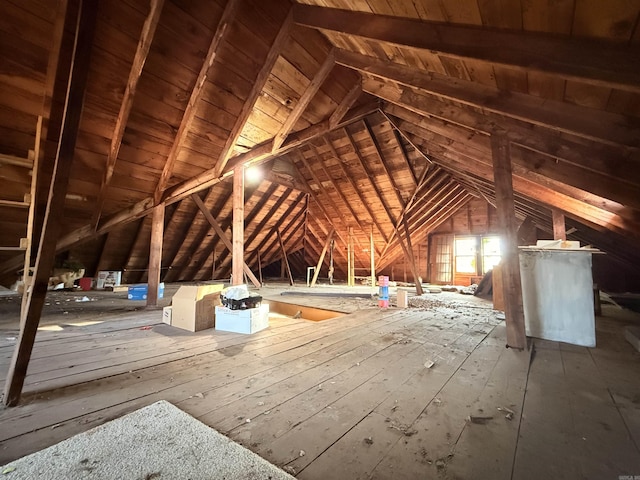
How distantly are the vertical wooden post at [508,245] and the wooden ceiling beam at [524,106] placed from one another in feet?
1.61

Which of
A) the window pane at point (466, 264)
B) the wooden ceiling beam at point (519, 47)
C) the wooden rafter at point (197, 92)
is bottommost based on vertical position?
the window pane at point (466, 264)

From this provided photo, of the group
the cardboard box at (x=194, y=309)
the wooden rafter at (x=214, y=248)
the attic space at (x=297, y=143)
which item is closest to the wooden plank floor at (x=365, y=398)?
the attic space at (x=297, y=143)

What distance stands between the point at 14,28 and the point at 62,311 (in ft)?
12.0

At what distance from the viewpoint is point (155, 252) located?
4.28 m

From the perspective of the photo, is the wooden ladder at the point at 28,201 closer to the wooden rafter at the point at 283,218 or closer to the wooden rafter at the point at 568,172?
the wooden rafter at the point at 568,172

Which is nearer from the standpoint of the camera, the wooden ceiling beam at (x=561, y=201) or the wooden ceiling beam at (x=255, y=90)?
the wooden ceiling beam at (x=255, y=90)

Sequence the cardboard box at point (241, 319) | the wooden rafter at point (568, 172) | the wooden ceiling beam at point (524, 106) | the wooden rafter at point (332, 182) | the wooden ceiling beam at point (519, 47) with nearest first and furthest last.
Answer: the wooden ceiling beam at point (519, 47) < the wooden ceiling beam at point (524, 106) < the wooden rafter at point (568, 172) < the cardboard box at point (241, 319) < the wooden rafter at point (332, 182)

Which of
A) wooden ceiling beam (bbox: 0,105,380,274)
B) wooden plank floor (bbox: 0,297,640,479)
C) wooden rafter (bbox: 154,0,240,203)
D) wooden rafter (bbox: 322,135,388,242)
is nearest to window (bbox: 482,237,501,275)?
wooden rafter (bbox: 322,135,388,242)

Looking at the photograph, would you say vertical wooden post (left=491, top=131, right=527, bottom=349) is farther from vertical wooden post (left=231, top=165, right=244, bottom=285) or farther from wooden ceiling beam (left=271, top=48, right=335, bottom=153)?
vertical wooden post (left=231, top=165, right=244, bottom=285)

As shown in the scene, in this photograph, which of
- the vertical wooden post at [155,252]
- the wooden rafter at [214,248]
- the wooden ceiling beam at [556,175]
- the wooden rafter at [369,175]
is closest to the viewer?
the wooden ceiling beam at [556,175]

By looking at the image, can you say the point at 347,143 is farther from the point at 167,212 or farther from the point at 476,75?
the point at 167,212

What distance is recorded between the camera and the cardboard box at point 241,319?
9.37ft

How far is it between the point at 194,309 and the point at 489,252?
9.71 m

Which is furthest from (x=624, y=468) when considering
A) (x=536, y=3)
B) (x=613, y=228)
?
(x=613, y=228)
